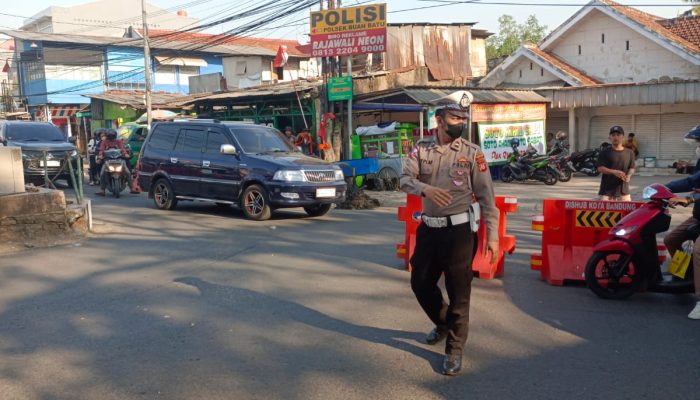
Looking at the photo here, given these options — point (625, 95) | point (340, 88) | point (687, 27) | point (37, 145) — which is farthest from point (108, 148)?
point (687, 27)

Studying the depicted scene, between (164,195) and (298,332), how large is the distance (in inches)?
351

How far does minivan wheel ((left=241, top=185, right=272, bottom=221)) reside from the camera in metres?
11.7

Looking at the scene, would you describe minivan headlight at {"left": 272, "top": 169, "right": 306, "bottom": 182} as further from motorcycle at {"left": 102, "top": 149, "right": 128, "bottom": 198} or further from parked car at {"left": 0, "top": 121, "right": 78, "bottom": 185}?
parked car at {"left": 0, "top": 121, "right": 78, "bottom": 185}

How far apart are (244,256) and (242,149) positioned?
13.1ft

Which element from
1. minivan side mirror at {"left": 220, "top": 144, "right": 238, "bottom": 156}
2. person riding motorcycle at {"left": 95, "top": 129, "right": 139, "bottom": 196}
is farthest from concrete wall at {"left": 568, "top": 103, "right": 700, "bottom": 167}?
minivan side mirror at {"left": 220, "top": 144, "right": 238, "bottom": 156}

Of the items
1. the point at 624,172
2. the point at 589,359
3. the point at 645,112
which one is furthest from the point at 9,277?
the point at 645,112

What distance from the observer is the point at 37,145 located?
18.0 m

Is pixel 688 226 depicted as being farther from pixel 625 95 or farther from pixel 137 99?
pixel 137 99

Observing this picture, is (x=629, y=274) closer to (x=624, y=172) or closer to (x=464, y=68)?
(x=624, y=172)

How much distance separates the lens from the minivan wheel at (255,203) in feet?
38.4

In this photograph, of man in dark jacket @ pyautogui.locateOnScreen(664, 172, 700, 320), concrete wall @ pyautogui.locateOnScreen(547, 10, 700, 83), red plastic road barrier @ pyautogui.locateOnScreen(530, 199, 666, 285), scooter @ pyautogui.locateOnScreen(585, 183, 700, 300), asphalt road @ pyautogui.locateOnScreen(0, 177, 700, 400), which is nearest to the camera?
asphalt road @ pyautogui.locateOnScreen(0, 177, 700, 400)

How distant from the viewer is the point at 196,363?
4676 mm

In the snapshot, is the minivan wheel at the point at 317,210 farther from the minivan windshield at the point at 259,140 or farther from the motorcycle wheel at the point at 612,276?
the motorcycle wheel at the point at 612,276

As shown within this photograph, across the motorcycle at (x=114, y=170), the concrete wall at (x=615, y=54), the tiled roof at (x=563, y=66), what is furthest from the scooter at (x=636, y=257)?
the tiled roof at (x=563, y=66)
